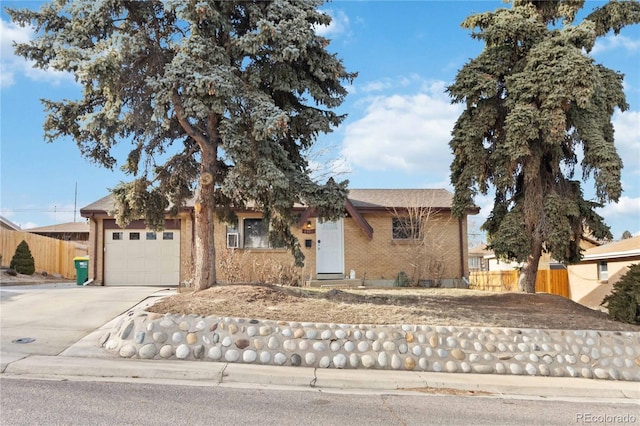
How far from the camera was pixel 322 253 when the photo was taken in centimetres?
1773

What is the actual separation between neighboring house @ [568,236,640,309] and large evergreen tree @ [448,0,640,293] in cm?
557

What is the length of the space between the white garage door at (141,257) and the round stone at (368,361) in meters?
11.5

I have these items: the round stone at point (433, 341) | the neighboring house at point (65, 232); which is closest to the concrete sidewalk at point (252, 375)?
the round stone at point (433, 341)

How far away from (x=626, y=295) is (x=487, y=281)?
11796 mm

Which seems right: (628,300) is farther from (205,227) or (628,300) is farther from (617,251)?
(617,251)

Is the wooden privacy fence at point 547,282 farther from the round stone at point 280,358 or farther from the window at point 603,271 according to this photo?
the round stone at point 280,358

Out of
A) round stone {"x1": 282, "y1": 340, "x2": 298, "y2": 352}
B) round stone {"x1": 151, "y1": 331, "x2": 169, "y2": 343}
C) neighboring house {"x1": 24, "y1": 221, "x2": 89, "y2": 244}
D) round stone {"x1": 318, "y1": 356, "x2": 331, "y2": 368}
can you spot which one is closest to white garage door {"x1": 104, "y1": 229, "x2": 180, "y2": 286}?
round stone {"x1": 151, "y1": 331, "x2": 169, "y2": 343}

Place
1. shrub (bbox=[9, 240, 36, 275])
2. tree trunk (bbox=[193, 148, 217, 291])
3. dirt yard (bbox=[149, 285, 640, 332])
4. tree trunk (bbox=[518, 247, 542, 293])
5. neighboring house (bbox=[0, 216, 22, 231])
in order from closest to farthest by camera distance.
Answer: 1. dirt yard (bbox=[149, 285, 640, 332])
2. tree trunk (bbox=[193, 148, 217, 291])
3. tree trunk (bbox=[518, 247, 542, 293])
4. shrub (bbox=[9, 240, 36, 275])
5. neighboring house (bbox=[0, 216, 22, 231])

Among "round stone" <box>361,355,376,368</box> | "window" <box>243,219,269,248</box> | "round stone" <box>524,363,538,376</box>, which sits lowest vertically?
"round stone" <box>524,363,538,376</box>

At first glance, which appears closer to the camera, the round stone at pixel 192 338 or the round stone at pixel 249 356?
the round stone at pixel 249 356

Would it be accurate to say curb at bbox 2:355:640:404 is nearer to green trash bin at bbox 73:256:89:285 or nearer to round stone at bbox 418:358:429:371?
round stone at bbox 418:358:429:371

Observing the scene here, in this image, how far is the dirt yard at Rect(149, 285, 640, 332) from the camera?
28.4 feet

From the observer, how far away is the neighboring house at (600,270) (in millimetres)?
17514

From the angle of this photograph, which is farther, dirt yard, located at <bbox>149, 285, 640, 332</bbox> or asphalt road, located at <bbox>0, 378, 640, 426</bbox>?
dirt yard, located at <bbox>149, 285, 640, 332</bbox>
